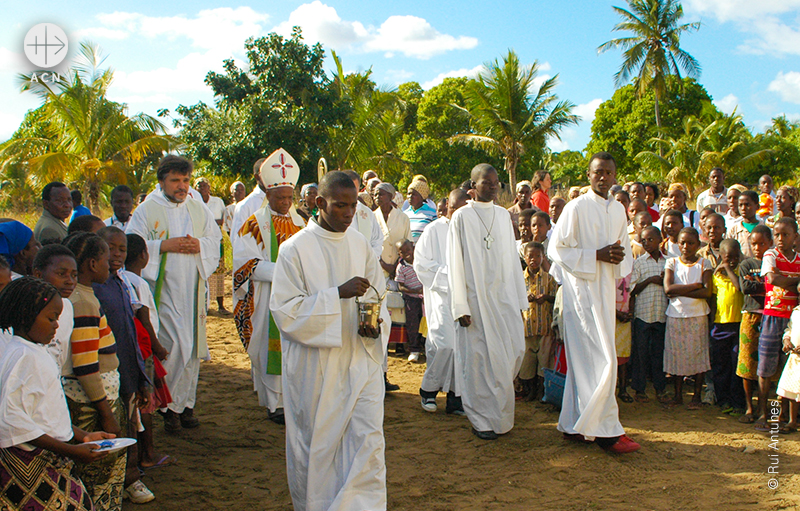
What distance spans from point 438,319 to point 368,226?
128 cm

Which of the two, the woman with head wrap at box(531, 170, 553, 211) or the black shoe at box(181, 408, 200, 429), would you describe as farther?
the woman with head wrap at box(531, 170, 553, 211)

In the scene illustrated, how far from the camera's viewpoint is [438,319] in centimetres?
632

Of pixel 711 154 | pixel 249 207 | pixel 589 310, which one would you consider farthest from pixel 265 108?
pixel 711 154

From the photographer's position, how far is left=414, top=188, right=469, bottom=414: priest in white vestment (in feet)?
20.2

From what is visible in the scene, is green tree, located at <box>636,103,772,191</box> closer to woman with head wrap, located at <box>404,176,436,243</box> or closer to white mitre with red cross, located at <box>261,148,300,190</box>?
woman with head wrap, located at <box>404,176,436,243</box>

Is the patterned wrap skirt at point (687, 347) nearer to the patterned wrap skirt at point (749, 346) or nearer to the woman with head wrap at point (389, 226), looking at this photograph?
the patterned wrap skirt at point (749, 346)

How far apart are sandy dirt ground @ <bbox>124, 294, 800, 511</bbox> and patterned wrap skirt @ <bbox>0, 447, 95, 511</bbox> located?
1304 mm

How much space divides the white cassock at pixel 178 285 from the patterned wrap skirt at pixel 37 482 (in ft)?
8.33

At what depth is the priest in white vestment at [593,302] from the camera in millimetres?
4879

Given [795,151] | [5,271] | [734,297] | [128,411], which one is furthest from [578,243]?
[795,151]

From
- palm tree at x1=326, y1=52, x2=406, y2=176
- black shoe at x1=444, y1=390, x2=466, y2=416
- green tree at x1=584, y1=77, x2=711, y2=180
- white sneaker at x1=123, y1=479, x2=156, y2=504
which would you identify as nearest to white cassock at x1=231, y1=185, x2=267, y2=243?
black shoe at x1=444, y1=390, x2=466, y2=416

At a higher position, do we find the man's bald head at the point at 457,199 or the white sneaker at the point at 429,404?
the man's bald head at the point at 457,199

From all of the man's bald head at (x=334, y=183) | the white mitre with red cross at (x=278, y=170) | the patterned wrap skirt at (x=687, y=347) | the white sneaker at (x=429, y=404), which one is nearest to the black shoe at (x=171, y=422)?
the white mitre with red cross at (x=278, y=170)

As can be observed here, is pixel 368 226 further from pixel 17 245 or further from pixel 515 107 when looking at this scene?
pixel 515 107
